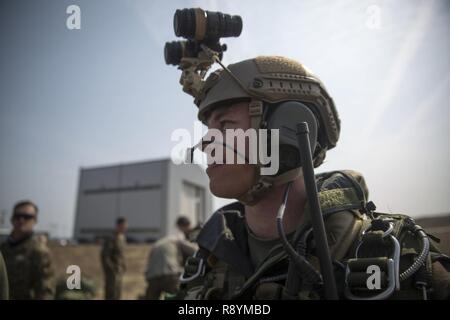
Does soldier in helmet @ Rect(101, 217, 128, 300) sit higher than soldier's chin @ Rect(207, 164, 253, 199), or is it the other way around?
soldier's chin @ Rect(207, 164, 253, 199)

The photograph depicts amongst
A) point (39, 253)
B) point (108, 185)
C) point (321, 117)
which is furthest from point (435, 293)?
point (108, 185)

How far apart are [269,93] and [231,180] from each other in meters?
0.57

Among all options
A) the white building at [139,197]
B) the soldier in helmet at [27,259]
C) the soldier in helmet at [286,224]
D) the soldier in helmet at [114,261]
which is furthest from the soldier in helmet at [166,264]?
the white building at [139,197]

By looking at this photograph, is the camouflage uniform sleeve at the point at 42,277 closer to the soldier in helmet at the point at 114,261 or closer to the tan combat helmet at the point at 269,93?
the soldier in helmet at the point at 114,261

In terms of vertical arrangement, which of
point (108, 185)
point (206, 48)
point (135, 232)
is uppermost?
point (108, 185)

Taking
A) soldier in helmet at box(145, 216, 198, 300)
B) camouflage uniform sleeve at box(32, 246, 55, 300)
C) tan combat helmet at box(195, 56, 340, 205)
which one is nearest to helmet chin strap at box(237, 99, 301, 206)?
tan combat helmet at box(195, 56, 340, 205)

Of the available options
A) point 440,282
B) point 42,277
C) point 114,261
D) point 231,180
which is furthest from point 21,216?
point 440,282

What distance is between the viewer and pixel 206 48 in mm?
2215

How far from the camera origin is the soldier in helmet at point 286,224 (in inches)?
62.7

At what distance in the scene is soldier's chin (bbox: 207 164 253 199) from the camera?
6.71 feet

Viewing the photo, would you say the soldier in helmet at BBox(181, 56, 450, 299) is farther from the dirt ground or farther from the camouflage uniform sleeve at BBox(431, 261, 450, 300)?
the dirt ground

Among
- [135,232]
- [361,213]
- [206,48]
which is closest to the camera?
[361,213]
